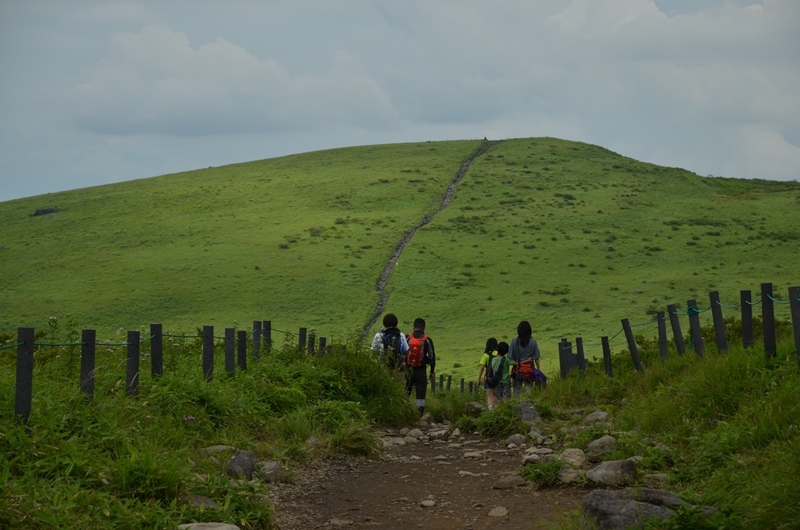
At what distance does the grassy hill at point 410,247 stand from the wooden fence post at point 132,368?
30612 mm

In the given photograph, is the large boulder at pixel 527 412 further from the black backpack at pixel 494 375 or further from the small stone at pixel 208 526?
the small stone at pixel 208 526

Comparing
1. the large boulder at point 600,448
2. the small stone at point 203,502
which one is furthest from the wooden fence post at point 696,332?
the small stone at point 203,502

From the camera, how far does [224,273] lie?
2628 inches

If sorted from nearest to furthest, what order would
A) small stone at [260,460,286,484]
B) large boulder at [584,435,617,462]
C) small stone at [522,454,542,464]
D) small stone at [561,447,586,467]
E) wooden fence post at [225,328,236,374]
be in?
small stone at [260,460,286,484] → small stone at [561,447,586,467] → large boulder at [584,435,617,462] → small stone at [522,454,542,464] → wooden fence post at [225,328,236,374]

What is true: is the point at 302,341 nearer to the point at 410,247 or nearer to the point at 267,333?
the point at 267,333

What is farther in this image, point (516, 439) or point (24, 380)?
point (516, 439)

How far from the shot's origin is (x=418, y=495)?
8.91 metres

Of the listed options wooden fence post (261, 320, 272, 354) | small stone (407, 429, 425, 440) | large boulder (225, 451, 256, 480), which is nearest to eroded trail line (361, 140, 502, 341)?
wooden fence post (261, 320, 272, 354)

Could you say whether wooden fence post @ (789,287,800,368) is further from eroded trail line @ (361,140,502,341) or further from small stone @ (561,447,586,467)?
eroded trail line @ (361,140,502,341)

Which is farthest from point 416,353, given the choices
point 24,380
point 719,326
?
point 24,380

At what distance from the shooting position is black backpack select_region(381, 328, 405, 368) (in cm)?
1448

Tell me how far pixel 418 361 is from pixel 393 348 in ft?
1.84

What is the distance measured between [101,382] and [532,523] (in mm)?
5441

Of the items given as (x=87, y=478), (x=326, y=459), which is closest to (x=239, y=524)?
(x=87, y=478)
